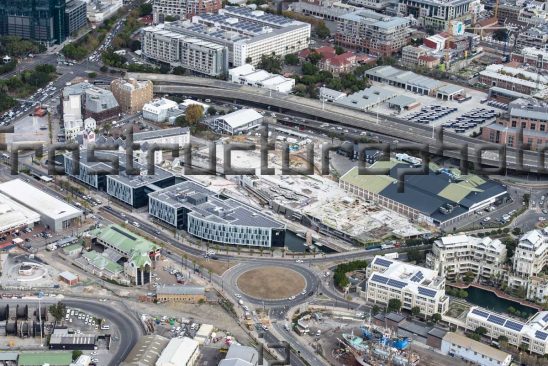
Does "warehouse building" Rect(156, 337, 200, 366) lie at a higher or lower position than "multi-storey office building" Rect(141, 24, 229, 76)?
lower

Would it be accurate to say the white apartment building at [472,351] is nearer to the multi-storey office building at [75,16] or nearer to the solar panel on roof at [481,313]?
the solar panel on roof at [481,313]

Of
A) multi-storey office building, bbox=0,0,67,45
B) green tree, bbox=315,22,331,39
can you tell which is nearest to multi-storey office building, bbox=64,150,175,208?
multi-storey office building, bbox=0,0,67,45

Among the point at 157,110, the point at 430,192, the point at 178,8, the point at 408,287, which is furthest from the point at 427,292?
the point at 178,8

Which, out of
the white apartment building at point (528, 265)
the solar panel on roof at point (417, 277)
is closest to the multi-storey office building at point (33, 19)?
the solar panel on roof at point (417, 277)

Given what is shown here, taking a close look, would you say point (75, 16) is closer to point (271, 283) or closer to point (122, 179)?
point (122, 179)

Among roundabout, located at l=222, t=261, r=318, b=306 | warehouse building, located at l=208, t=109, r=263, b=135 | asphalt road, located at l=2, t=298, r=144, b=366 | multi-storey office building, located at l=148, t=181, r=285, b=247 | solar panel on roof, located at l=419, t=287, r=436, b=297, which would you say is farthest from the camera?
warehouse building, located at l=208, t=109, r=263, b=135

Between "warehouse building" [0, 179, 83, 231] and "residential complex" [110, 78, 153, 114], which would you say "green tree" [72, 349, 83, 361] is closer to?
"warehouse building" [0, 179, 83, 231]

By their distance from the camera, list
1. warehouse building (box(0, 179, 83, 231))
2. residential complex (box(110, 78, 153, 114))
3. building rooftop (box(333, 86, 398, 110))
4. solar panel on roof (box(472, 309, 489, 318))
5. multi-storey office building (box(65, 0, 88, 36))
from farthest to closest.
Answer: multi-storey office building (box(65, 0, 88, 36)) → building rooftop (box(333, 86, 398, 110)) → residential complex (box(110, 78, 153, 114)) → warehouse building (box(0, 179, 83, 231)) → solar panel on roof (box(472, 309, 489, 318))
